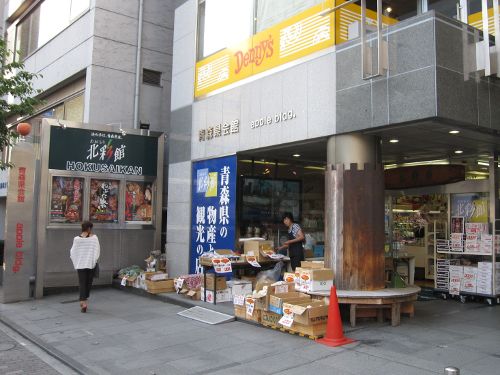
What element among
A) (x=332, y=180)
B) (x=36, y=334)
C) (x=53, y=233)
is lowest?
(x=36, y=334)

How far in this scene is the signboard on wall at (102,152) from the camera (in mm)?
12617

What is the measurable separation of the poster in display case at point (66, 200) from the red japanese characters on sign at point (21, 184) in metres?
1.03

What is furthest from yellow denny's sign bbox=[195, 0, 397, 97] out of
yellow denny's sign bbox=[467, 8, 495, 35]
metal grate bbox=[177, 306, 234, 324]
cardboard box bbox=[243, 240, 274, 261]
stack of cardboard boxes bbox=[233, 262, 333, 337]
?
metal grate bbox=[177, 306, 234, 324]

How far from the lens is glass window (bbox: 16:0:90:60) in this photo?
656 inches

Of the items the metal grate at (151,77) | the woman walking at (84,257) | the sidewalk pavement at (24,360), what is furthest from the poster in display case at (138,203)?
the sidewalk pavement at (24,360)

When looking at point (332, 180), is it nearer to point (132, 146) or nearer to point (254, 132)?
point (254, 132)

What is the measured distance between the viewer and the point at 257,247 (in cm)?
1046

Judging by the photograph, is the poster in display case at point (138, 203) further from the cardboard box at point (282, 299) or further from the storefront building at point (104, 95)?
the cardboard box at point (282, 299)

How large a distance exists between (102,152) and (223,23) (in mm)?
4819

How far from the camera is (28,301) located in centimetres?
1140

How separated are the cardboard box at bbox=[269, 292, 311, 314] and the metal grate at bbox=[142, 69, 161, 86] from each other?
10315mm

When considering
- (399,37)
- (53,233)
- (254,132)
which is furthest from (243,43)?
(53,233)

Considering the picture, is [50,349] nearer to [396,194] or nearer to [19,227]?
[19,227]

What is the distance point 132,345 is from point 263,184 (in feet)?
19.5
